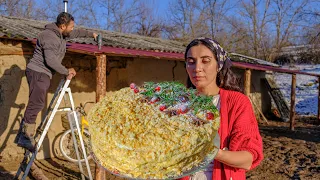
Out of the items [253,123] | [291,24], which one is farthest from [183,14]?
[253,123]

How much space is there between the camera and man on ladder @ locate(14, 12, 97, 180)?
349 centimetres

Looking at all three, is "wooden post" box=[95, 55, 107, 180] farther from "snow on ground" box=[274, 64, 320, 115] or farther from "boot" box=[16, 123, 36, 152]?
"snow on ground" box=[274, 64, 320, 115]

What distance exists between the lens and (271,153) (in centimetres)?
637

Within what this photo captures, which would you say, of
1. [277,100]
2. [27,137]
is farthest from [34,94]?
[277,100]

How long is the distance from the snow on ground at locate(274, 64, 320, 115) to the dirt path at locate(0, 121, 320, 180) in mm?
6199

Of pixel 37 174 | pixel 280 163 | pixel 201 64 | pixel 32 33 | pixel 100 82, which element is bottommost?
pixel 280 163

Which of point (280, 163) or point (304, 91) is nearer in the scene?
point (280, 163)

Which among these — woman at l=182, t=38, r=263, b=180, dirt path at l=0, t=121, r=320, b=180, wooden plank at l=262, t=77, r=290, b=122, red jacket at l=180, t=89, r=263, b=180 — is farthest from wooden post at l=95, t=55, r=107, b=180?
wooden plank at l=262, t=77, r=290, b=122

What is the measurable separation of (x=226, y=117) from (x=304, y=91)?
16.1 m

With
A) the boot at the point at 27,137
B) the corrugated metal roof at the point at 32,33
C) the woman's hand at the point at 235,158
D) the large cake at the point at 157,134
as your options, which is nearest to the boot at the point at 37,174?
the boot at the point at 27,137

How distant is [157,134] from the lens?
43.7 inches

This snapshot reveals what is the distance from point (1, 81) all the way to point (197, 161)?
466 centimetres

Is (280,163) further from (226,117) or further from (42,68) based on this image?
(226,117)

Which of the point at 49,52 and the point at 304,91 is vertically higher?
the point at 49,52
